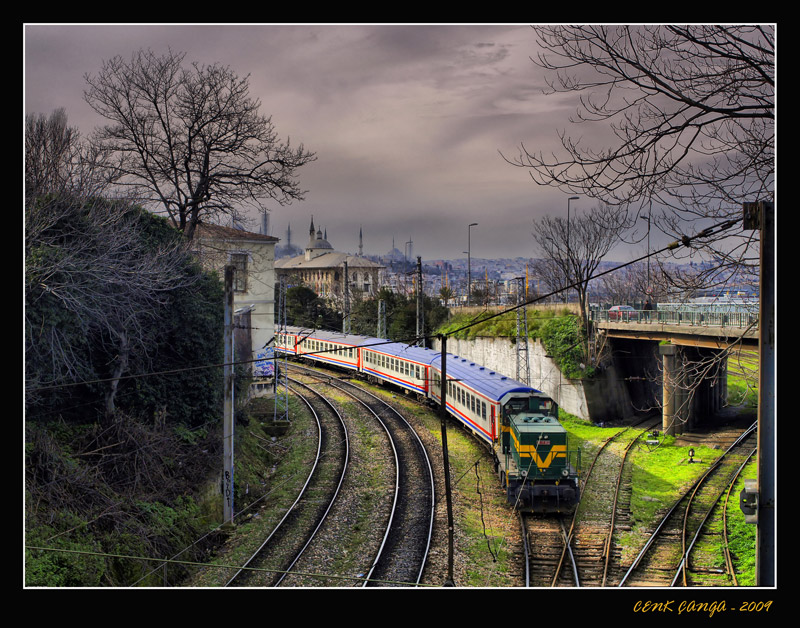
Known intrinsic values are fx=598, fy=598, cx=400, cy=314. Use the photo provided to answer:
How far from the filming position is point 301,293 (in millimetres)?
41938

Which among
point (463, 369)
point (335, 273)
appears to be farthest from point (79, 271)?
point (335, 273)

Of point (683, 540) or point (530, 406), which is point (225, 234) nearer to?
point (530, 406)

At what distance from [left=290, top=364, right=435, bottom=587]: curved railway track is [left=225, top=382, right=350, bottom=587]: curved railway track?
1.56 m

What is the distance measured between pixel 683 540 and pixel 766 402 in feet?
27.1

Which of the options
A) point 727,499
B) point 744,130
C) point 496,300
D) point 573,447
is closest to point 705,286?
point 744,130

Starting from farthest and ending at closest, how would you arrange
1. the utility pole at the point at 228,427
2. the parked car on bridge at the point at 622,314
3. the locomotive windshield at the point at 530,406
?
1. the parked car on bridge at the point at 622,314
2. the locomotive windshield at the point at 530,406
3. the utility pole at the point at 228,427

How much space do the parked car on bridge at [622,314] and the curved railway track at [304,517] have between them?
1288 cm

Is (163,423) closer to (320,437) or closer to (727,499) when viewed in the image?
(320,437)

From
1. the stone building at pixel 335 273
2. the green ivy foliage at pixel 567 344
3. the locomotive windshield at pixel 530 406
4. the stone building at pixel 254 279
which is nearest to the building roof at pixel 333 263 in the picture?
the stone building at pixel 335 273

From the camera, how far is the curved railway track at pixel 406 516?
36.3ft

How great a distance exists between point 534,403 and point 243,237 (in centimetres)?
1469

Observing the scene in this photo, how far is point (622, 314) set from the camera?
1019 inches

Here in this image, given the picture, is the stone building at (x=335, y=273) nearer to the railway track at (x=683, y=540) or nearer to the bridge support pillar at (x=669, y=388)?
the bridge support pillar at (x=669, y=388)

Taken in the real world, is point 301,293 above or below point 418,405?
above
